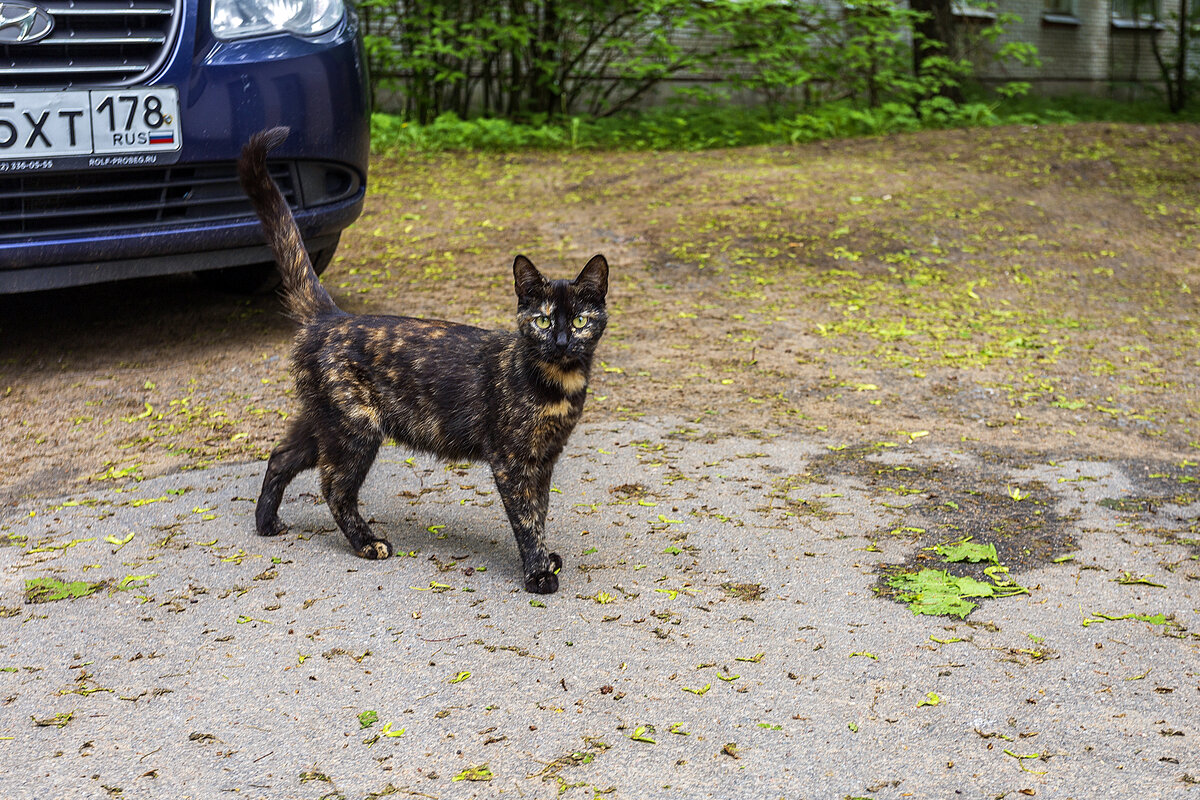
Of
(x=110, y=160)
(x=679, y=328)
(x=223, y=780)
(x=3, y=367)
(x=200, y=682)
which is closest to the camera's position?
(x=223, y=780)

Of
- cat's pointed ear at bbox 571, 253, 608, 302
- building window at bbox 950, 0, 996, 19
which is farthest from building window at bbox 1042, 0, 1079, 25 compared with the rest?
cat's pointed ear at bbox 571, 253, 608, 302

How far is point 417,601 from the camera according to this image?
3.62 meters

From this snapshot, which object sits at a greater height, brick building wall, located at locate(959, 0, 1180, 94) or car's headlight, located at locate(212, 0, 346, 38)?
brick building wall, located at locate(959, 0, 1180, 94)

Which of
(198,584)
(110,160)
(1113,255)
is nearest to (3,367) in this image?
(110,160)

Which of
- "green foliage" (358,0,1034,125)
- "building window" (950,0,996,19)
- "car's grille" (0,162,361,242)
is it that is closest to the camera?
"car's grille" (0,162,361,242)

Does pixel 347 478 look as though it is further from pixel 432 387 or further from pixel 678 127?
pixel 678 127

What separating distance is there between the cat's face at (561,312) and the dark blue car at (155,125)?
2.25 m

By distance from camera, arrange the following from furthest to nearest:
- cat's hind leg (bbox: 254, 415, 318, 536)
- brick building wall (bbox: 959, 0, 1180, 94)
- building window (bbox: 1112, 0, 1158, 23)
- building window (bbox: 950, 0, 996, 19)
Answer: brick building wall (bbox: 959, 0, 1180, 94)
building window (bbox: 1112, 0, 1158, 23)
building window (bbox: 950, 0, 996, 19)
cat's hind leg (bbox: 254, 415, 318, 536)

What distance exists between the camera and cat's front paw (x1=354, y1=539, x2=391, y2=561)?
3941 millimetres

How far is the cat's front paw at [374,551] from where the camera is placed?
3941 millimetres

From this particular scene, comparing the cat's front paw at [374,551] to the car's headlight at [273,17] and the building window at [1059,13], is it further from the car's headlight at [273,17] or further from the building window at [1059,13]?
the building window at [1059,13]

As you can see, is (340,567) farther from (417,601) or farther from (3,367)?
(3,367)

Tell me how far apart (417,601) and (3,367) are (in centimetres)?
347

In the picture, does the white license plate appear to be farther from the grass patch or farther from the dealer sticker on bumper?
the grass patch
